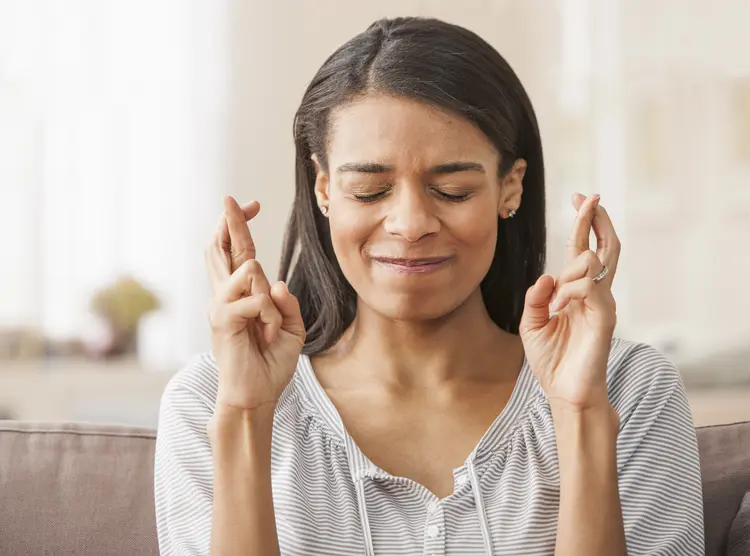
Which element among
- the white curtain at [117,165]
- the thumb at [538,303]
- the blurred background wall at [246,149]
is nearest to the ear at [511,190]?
the thumb at [538,303]

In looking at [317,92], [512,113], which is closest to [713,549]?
[512,113]

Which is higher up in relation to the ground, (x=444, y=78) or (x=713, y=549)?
(x=444, y=78)

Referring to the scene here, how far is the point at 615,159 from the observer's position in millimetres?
3900

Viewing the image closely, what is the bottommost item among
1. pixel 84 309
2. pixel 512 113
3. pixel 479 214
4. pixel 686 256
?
pixel 84 309

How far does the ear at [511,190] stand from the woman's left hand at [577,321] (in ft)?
0.66

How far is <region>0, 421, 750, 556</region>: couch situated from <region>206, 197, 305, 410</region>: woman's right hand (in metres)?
0.37

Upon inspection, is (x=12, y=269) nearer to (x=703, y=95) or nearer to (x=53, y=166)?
(x=53, y=166)

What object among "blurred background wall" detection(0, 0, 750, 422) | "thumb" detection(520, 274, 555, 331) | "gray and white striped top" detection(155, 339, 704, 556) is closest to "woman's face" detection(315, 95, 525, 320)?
"thumb" detection(520, 274, 555, 331)

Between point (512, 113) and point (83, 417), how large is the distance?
Answer: 2.72 m

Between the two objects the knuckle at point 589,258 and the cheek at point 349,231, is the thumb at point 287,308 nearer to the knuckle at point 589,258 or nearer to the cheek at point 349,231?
the cheek at point 349,231

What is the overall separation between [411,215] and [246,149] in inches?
102

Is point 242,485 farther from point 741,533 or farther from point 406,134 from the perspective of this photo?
point 741,533

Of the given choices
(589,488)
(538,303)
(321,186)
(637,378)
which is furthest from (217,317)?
(637,378)

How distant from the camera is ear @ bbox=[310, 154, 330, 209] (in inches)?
66.2
